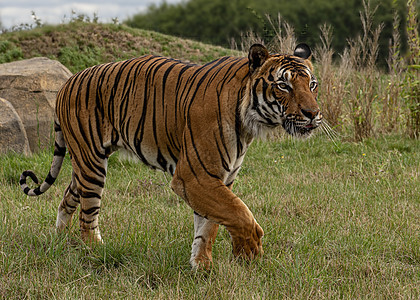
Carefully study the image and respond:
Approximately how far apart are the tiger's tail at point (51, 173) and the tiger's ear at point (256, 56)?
2017mm

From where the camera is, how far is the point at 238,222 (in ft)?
9.76

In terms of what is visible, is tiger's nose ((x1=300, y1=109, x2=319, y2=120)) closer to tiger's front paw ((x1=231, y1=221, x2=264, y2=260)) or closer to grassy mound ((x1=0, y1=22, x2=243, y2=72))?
tiger's front paw ((x1=231, y1=221, x2=264, y2=260))

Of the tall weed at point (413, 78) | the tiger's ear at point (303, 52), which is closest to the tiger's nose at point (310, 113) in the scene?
the tiger's ear at point (303, 52)

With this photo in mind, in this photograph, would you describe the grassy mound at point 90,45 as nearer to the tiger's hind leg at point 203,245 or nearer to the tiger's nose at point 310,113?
the tiger's hind leg at point 203,245

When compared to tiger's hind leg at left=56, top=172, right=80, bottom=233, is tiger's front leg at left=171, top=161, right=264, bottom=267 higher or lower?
higher

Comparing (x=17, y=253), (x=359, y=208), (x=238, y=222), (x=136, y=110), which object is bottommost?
(x=359, y=208)

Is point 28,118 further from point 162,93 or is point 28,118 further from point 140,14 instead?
point 140,14

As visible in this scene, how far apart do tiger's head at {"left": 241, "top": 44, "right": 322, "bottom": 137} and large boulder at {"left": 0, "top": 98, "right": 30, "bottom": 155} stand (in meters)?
4.50

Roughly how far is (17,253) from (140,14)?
3677 cm

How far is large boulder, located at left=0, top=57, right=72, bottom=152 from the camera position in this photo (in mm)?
7160

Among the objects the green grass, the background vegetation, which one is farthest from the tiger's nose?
the background vegetation

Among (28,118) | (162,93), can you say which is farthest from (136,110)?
(28,118)

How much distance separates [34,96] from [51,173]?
139 inches

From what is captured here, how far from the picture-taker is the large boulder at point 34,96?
7.16m
